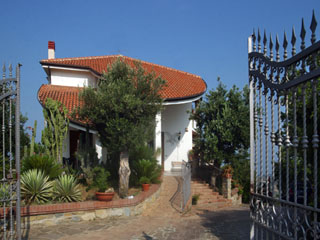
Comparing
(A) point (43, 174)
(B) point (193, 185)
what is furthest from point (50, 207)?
(B) point (193, 185)

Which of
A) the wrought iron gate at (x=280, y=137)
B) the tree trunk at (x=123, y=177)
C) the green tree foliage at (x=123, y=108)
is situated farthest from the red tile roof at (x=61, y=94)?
the wrought iron gate at (x=280, y=137)

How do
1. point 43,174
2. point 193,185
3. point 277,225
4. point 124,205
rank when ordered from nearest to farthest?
point 277,225 → point 43,174 → point 124,205 → point 193,185

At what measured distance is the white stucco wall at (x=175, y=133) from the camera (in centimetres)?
1669

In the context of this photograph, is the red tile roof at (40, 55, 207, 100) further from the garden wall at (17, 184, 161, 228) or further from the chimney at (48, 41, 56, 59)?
the garden wall at (17, 184, 161, 228)

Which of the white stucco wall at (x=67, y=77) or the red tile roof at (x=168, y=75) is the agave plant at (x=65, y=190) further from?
the white stucco wall at (x=67, y=77)

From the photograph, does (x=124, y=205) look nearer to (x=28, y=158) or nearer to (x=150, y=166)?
(x=150, y=166)

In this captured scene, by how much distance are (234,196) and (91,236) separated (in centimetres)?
925

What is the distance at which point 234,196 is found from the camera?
14719 millimetres

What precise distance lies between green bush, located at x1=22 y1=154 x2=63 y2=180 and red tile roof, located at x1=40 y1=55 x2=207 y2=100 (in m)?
6.88

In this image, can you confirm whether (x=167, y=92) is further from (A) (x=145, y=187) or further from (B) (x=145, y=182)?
(A) (x=145, y=187)

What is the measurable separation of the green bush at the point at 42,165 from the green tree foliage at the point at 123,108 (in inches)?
68.2

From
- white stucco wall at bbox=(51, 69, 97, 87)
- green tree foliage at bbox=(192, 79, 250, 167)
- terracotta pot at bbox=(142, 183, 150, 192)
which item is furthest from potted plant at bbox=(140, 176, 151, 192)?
white stucco wall at bbox=(51, 69, 97, 87)

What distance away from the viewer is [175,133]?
16859 millimetres

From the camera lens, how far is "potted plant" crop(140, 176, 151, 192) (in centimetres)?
1066
